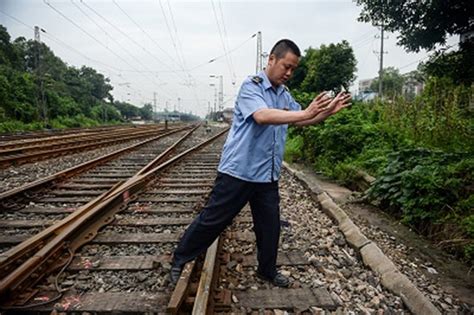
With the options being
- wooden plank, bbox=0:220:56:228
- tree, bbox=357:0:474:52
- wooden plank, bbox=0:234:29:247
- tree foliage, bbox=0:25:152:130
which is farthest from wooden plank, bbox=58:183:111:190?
tree foliage, bbox=0:25:152:130

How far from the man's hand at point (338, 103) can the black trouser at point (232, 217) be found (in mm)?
723

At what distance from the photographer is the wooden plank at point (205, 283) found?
2.13 meters

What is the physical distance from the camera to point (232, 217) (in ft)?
8.51

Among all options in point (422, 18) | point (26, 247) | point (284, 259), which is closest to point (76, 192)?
point (26, 247)

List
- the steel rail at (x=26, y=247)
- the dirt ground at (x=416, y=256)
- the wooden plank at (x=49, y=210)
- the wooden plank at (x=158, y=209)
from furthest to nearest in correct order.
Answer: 1. the wooden plank at (x=158, y=209)
2. the wooden plank at (x=49, y=210)
3. the dirt ground at (x=416, y=256)
4. the steel rail at (x=26, y=247)

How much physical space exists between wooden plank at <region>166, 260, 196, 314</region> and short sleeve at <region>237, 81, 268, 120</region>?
1.21 meters

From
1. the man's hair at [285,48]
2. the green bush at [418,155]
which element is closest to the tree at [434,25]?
the green bush at [418,155]

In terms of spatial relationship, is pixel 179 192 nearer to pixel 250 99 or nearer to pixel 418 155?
pixel 250 99

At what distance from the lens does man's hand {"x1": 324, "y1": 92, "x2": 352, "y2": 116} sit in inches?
86.3

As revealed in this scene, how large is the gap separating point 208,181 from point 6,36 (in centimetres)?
4833

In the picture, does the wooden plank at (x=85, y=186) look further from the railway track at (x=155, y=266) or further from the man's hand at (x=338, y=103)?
the man's hand at (x=338, y=103)

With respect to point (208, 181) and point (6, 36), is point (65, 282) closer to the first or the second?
point (208, 181)

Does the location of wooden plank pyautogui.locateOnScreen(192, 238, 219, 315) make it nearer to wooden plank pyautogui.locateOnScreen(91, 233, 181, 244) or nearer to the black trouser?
the black trouser

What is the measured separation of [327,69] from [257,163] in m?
24.2
